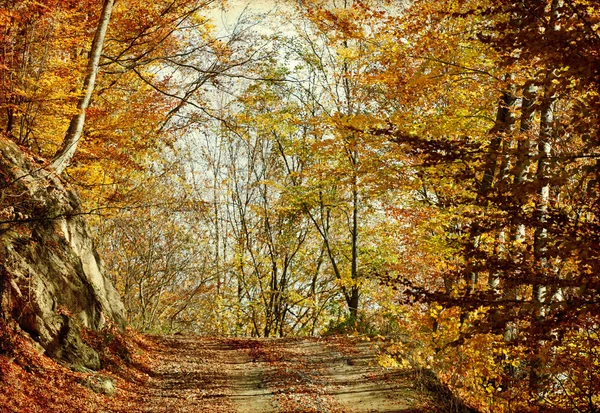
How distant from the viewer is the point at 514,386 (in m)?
7.52

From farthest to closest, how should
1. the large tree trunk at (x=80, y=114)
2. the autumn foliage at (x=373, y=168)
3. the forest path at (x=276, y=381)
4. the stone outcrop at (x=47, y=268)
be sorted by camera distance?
the large tree trunk at (x=80, y=114) < the forest path at (x=276, y=381) < the stone outcrop at (x=47, y=268) < the autumn foliage at (x=373, y=168)

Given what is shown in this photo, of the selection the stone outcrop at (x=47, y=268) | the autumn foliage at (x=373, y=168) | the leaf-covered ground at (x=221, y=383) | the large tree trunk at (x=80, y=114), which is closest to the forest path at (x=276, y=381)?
→ the leaf-covered ground at (x=221, y=383)

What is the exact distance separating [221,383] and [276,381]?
1.03m

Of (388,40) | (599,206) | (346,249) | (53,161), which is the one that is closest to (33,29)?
(53,161)

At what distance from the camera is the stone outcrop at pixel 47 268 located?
307 inches

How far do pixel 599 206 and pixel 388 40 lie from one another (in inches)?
307

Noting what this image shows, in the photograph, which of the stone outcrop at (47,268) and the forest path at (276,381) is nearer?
the stone outcrop at (47,268)

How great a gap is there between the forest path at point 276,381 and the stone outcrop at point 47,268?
1.54m

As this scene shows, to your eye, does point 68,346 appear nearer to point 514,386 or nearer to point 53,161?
point 53,161

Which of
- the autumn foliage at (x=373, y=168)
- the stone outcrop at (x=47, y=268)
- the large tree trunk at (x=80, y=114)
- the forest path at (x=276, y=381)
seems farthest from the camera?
the large tree trunk at (x=80, y=114)

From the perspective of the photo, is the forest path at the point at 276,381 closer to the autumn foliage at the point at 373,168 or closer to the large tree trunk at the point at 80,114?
the autumn foliage at the point at 373,168

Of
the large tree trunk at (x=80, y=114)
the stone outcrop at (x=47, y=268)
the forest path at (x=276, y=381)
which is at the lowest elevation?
the forest path at (x=276, y=381)

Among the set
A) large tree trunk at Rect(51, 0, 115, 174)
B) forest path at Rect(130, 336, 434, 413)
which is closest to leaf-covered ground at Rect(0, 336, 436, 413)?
forest path at Rect(130, 336, 434, 413)

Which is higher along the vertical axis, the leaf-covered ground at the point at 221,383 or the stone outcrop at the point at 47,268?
the stone outcrop at the point at 47,268
